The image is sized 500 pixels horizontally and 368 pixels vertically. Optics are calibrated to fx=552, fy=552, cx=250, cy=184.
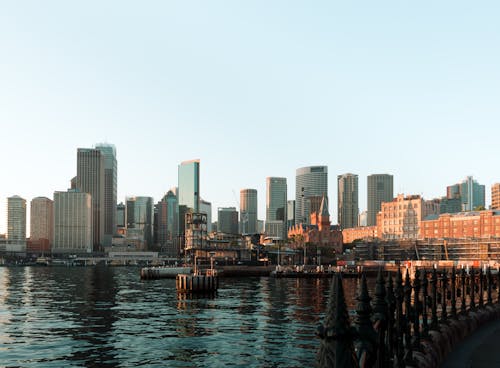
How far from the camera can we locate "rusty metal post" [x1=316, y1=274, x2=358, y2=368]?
19.0 ft

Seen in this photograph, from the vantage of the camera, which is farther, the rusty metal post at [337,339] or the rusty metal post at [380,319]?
the rusty metal post at [380,319]

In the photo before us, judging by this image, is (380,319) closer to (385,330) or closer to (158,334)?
(385,330)

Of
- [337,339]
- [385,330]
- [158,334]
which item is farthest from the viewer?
[158,334]

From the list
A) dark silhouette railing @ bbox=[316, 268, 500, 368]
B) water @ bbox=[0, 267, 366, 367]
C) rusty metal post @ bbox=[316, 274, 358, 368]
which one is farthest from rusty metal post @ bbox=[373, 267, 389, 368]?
water @ bbox=[0, 267, 366, 367]

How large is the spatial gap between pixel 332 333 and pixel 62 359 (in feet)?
115

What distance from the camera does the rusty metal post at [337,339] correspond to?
5.80 m

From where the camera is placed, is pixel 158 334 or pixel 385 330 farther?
pixel 158 334

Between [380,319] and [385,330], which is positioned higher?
[380,319]

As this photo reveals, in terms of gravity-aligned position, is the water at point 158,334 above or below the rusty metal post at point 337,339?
below

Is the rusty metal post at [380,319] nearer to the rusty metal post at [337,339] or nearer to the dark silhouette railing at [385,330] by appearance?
the dark silhouette railing at [385,330]

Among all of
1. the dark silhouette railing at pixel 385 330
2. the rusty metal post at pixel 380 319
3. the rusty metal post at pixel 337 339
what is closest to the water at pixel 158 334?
the dark silhouette railing at pixel 385 330

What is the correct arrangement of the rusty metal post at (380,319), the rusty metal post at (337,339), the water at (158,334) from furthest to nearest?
1. the water at (158,334)
2. the rusty metal post at (380,319)
3. the rusty metal post at (337,339)

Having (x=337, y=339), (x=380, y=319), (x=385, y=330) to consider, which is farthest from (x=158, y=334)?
(x=337, y=339)

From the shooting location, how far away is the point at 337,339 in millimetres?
5820
